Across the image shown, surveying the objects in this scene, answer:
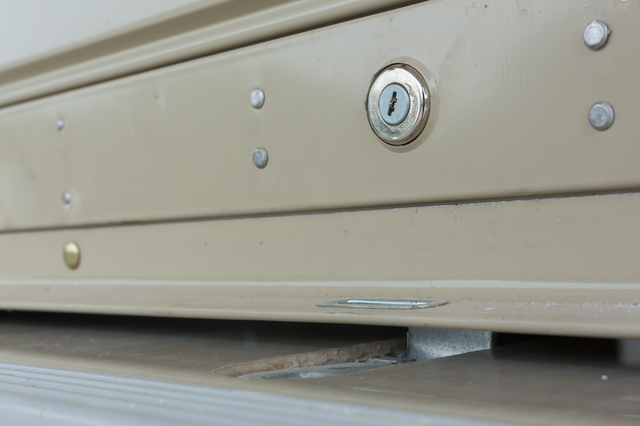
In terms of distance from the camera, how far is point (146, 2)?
1.26m

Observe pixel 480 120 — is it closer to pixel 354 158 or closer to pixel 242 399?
pixel 354 158

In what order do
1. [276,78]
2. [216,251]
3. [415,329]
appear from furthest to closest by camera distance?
[216,251], [276,78], [415,329]

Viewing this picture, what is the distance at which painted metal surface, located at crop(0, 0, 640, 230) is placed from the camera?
2.76ft

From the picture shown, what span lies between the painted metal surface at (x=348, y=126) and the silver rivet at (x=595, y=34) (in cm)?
1

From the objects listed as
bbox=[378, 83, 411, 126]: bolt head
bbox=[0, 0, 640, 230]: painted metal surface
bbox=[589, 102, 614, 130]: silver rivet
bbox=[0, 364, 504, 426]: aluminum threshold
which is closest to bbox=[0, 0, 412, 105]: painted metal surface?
bbox=[0, 0, 640, 230]: painted metal surface

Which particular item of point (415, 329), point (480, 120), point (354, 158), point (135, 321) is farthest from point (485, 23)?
point (135, 321)

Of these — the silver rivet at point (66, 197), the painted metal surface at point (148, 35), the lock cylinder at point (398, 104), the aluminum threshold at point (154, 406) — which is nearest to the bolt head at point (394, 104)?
the lock cylinder at point (398, 104)

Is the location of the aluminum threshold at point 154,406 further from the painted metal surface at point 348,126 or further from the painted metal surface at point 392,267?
the painted metal surface at point 348,126

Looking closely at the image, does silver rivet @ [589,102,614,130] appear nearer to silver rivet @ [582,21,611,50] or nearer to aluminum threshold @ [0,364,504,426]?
silver rivet @ [582,21,611,50]

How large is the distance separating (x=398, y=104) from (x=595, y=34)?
1.00ft

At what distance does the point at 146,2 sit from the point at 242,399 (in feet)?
2.92

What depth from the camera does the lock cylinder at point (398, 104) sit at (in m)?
0.97

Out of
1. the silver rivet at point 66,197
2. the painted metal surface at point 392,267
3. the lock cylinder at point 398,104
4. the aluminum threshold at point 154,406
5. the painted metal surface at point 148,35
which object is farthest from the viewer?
the silver rivet at point 66,197

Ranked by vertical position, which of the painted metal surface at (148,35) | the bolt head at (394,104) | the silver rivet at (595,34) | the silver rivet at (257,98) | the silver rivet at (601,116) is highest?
the painted metal surface at (148,35)
